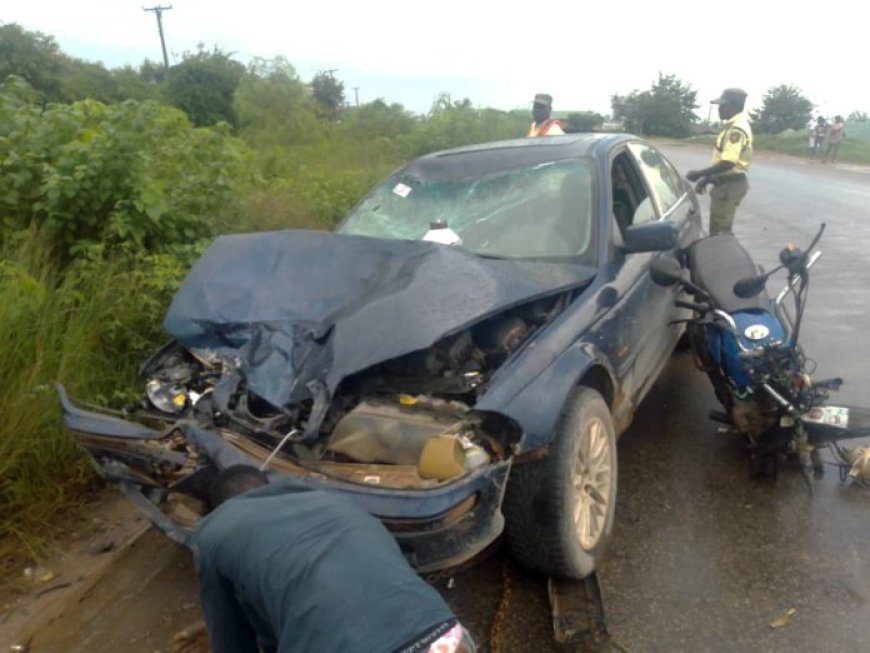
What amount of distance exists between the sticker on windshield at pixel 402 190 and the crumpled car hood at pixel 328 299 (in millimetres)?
1006

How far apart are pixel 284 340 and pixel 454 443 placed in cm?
101

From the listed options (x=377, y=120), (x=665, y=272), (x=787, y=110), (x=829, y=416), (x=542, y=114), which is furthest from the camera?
(x=787, y=110)

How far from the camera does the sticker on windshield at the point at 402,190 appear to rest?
495 centimetres

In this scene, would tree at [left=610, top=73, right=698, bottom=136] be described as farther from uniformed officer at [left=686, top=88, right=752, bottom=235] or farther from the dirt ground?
the dirt ground

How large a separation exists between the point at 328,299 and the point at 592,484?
136 centimetres

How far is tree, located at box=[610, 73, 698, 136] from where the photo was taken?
4853 centimetres

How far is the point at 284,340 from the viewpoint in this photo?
11.2 feet

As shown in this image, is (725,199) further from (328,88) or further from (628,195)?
(328,88)

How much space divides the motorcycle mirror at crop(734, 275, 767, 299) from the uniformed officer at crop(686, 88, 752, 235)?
3.63 metres

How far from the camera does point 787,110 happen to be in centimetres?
4706

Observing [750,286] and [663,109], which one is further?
[663,109]

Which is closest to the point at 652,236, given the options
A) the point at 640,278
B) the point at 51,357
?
the point at 640,278

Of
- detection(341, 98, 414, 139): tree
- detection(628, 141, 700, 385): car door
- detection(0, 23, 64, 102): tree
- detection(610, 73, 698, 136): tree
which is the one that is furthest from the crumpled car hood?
detection(610, 73, 698, 136): tree

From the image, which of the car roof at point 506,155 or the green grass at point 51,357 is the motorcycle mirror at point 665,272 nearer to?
the car roof at point 506,155
